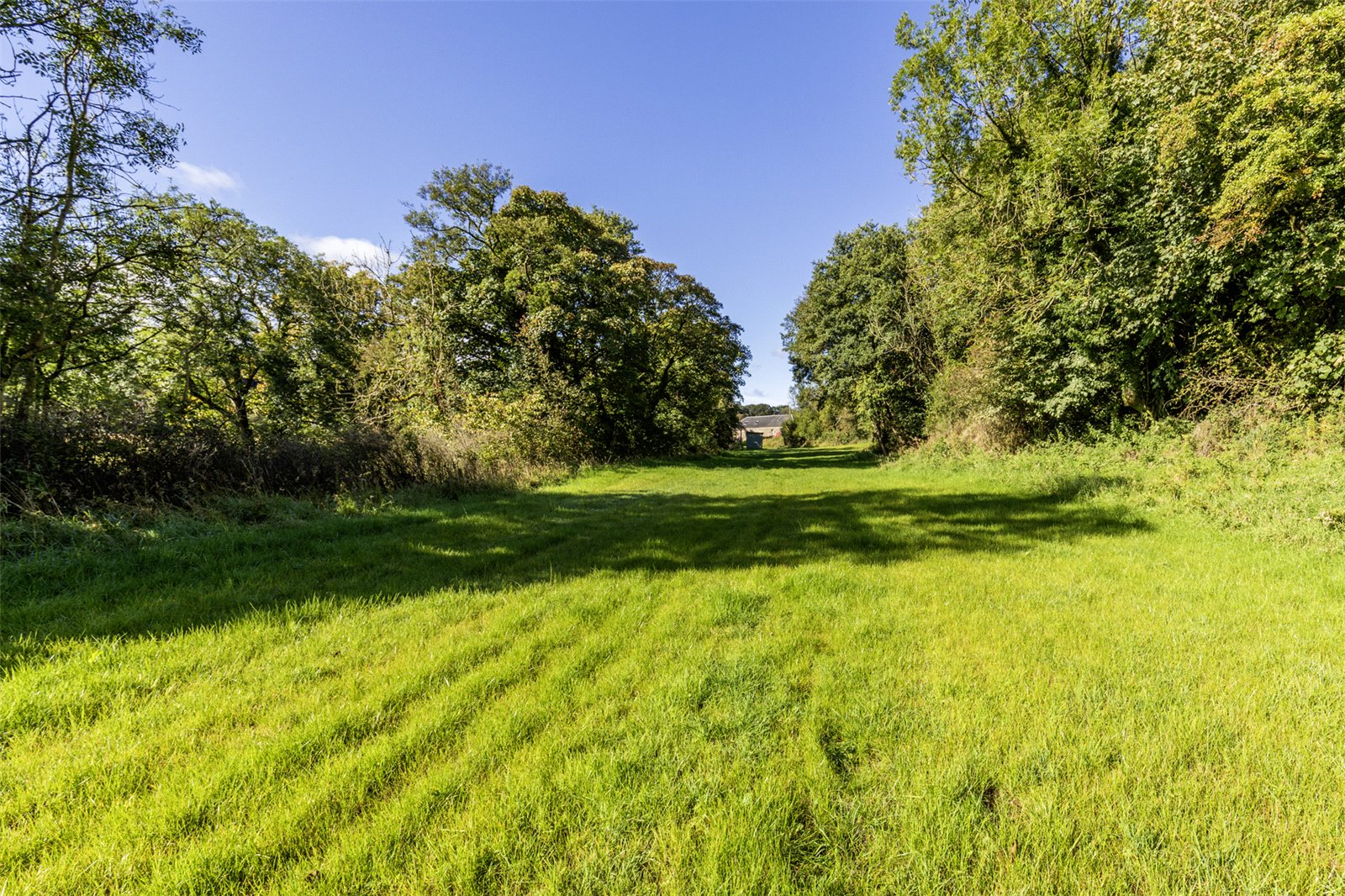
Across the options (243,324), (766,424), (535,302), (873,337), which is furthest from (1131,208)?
(766,424)

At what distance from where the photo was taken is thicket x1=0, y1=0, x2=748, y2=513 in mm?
6930

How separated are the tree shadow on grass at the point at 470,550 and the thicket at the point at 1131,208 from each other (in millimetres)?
5097

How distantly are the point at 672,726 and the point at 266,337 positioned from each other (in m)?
19.0

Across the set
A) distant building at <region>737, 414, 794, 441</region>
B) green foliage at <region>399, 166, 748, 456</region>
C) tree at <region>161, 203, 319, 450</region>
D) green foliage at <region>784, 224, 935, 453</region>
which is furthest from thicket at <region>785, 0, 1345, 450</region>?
distant building at <region>737, 414, 794, 441</region>

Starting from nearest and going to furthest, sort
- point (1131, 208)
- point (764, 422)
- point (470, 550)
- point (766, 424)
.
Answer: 1. point (470, 550)
2. point (1131, 208)
3. point (766, 424)
4. point (764, 422)

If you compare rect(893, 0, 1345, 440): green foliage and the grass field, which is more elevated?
rect(893, 0, 1345, 440): green foliage

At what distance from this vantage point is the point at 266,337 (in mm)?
14570

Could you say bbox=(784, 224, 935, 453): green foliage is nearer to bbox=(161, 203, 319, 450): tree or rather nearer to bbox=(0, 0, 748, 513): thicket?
bbox=(0, 0, 748, 513): thicket

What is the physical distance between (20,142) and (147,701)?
1142 cm

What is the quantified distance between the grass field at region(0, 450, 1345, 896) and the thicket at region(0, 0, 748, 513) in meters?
3.41

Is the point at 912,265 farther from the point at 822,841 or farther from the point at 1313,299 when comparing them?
the point at 822,841

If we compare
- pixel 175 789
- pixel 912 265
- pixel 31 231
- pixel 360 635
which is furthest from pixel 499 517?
pixel 912 265

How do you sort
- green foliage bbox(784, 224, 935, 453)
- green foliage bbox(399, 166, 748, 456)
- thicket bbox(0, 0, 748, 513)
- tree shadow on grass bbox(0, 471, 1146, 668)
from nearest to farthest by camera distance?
1. tree shadow on grass bbox(0, 471, 1146, 668)
2. thicket bbox(0, 0, 748, 513)
3. green foliage bbox(399, 166, 748, 456)
4. green foliage bbox(784, 224, 935, 453)

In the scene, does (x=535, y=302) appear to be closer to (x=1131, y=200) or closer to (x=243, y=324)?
(x=243, y=324)
